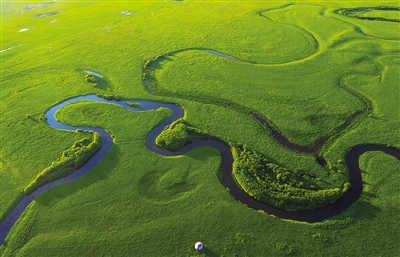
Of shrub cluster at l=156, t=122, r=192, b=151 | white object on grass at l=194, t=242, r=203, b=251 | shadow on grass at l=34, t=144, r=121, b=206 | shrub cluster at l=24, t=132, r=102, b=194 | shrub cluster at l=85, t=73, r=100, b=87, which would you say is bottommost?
white object on grass at l=194, t=242, r=203, b=251

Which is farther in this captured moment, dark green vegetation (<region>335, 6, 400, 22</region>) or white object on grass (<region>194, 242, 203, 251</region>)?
dark green vegetation (<region>335, 6, 400, 22</region>)

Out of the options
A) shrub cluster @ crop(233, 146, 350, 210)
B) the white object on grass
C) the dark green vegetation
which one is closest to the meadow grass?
the white object on grass

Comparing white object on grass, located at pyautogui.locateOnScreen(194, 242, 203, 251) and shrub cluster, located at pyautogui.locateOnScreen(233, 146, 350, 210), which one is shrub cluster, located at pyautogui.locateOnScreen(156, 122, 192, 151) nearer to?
shrub cluster, located at pyautogui.locateOnScreen(233, 146, 350, 210)

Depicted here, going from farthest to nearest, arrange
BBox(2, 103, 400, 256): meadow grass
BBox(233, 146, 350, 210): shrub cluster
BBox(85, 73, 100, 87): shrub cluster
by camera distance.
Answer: BBox(85, 73, 100, 87): shrub cluster, BBox(233, 146, 350, 210): shrub cluster, BBox(2, 103, 400, 256): meadow grass

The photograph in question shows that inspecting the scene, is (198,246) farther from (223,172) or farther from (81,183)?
(81,183)

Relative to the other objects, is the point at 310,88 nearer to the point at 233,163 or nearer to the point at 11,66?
the point at 233,163

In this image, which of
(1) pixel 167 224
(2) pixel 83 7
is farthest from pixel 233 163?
(2) pixel 83 7
